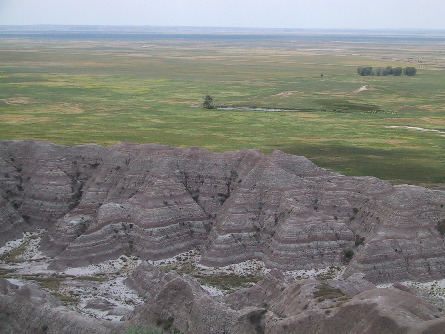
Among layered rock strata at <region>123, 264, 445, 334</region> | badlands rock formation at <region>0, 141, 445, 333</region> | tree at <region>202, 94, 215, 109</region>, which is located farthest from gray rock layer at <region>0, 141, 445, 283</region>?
→ tree at <region>202, 94, 215, 109</region>

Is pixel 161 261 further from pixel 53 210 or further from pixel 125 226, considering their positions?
pixel 53 210

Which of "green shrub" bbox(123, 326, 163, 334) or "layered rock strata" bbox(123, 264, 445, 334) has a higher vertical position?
"layered rock strata" bbox(123, 264, 445, 334)

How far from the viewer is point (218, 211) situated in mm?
58062

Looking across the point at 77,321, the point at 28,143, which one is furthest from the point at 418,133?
the point at 77,321

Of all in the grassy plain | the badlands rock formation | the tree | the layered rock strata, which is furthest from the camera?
the tree

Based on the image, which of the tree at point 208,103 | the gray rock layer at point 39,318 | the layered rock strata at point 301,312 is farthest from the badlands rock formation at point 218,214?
the tree at point 208,103

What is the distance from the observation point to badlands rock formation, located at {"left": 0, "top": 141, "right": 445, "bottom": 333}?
5106 centimetres

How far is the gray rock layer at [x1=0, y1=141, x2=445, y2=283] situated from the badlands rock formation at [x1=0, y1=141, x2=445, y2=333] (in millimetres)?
91

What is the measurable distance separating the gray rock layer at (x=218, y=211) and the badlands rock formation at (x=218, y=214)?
3.6 inches

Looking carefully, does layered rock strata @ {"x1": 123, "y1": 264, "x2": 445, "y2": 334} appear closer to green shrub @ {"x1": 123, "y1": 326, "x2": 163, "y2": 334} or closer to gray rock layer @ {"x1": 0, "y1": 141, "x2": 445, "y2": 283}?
green shrub @ {"x1": 123, "y1": 326, "x2": 163, "y2": 334}

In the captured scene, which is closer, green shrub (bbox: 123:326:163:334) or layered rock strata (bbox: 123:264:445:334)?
layered rock strata (bbox: 123:264:445:334)

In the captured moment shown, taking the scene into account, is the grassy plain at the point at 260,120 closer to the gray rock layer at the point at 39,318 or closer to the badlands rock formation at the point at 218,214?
the badlands rock formation at the point at 218,214

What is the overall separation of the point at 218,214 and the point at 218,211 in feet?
1.71

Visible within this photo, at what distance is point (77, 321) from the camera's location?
123 feet
